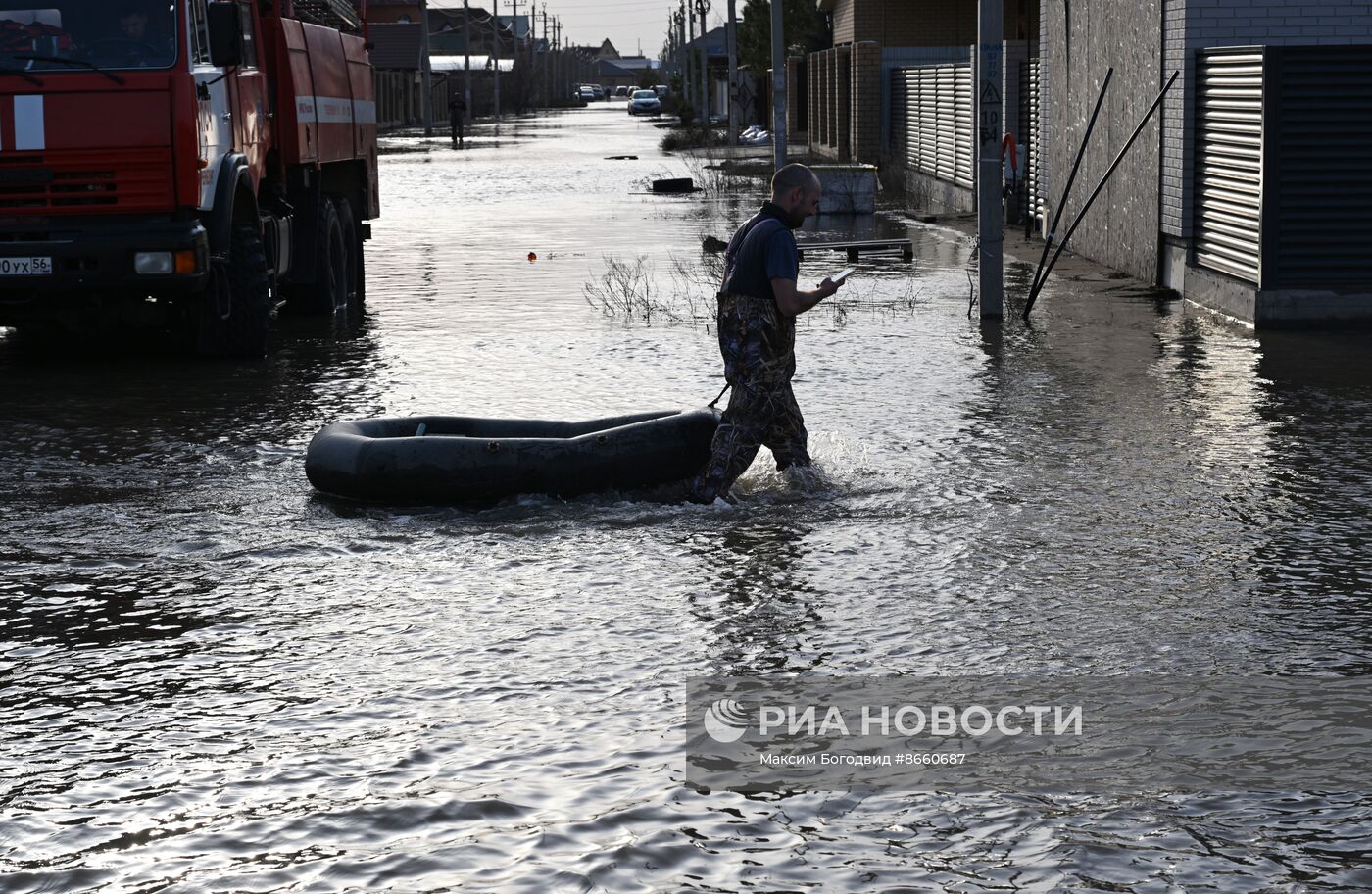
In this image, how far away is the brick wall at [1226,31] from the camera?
16.6 m

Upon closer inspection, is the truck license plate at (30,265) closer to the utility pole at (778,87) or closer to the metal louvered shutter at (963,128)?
the metal louvered shutter at (963,128)

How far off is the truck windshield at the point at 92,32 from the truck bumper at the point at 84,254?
1.10 meters

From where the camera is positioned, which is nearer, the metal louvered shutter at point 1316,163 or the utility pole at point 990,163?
the metal louvered shutter at point 1316,163

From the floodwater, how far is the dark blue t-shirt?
0.97 m

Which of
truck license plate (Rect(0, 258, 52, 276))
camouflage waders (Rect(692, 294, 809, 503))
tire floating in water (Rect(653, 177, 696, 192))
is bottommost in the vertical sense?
camouflage waders (Rect(692, 294, 809, 503))

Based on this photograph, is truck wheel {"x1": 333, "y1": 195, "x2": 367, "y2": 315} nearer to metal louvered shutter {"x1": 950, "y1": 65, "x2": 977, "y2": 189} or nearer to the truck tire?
the truck tire

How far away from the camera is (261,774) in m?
5.13

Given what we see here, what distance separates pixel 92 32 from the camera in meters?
12.9

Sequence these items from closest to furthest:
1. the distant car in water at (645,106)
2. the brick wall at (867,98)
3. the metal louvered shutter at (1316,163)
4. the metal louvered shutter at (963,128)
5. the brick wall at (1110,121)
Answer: the metal louvered shutter at (1316,163)
the brick wall at (1110,121)
the metal louvered shutter at (963,128)
the brick wall at (867,98)
the distant car in water at (645,106)

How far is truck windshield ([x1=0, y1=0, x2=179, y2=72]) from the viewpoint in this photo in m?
12.9

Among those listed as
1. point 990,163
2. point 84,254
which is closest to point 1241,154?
point 990,163

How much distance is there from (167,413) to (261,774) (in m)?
6.69

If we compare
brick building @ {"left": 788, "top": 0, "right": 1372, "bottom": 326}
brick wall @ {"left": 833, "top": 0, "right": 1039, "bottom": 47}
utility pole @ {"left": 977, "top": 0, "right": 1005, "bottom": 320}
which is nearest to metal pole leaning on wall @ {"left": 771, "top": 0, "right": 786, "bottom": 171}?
brick building @ {"left": 788, "top": 0, "right": 1372, "bottom": 326}

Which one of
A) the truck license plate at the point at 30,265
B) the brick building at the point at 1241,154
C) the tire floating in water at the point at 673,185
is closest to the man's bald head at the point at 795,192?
the truck license plate at the point at 30,265
